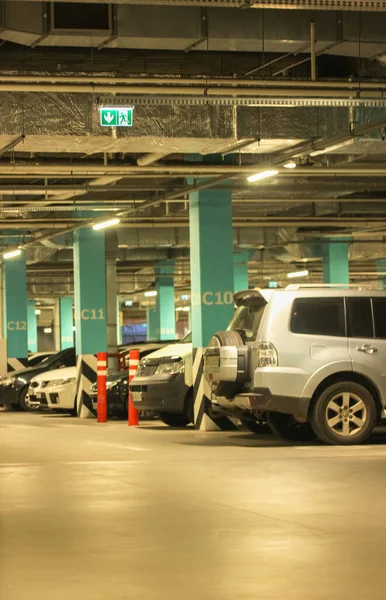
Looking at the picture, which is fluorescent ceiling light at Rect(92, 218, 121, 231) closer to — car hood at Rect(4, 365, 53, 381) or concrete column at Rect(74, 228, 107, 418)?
concrete column at Rect(74, 228, 107, 418)

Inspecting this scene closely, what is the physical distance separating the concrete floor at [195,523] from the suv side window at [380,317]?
130 centimetres

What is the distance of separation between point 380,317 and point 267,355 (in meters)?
1.50

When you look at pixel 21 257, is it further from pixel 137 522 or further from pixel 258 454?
pixel 137 522

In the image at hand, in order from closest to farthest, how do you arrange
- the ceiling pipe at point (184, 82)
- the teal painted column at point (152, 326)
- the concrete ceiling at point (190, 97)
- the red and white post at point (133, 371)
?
the ceiling pipe at point (184, 82)
the concrete ceiling at point (190, 97)
the red and white post at point (133, 371)
the teal painted column at point (152, 326)

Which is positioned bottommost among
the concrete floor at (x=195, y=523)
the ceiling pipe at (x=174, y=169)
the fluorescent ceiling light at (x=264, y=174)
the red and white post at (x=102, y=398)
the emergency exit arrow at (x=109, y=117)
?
the concrete floor at (x=195, y=523)

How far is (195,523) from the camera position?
700 cm

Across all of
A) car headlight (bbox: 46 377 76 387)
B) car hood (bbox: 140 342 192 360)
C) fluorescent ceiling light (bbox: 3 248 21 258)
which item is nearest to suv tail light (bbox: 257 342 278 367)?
A: car hood (bbox: 140 342 192 360)

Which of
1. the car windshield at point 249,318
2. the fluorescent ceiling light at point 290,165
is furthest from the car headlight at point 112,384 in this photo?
the car windshield at point 249,318

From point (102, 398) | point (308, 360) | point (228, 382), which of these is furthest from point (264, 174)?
point (102, 398)

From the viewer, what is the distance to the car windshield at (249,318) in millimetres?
12477

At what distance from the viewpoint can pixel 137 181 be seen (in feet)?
60.5

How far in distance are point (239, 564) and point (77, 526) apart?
1585 mm

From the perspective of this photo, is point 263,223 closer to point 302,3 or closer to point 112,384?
point 112,384

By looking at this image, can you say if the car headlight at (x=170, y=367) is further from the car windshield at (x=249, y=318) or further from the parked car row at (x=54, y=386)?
the car windshield at (x=249, y=318)
